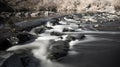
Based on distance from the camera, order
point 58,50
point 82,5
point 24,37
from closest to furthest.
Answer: point 58,50 → point 24,37 → point 82,5

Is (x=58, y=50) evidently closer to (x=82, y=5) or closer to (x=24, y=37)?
(x=24, y=37)

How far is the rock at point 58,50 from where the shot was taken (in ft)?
34.6

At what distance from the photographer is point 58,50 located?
36.3 ft

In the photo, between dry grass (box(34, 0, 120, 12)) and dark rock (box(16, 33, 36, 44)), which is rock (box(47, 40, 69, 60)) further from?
dry grass (box(34, 0, 120, 12))

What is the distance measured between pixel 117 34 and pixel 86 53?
199 inches

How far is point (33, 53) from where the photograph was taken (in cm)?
1120

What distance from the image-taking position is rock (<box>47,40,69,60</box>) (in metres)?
10.5

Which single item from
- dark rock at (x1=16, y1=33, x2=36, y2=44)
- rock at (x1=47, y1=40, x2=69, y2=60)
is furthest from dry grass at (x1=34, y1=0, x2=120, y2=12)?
rock at (x1=47, y1=40, x2=69, y2=60)

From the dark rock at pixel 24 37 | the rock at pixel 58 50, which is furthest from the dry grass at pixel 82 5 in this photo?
the rock at pixel 58 50

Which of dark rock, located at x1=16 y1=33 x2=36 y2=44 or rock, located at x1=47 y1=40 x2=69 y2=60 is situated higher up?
dark rock, located at x1=16 y1=33 x2=36 y2=44

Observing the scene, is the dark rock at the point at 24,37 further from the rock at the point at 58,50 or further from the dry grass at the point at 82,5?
the dry grass at the point at 82,5

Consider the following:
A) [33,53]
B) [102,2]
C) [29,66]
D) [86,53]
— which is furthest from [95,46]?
[102,2]

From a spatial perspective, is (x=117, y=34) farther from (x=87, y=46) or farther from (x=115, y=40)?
(x=87, y=46)

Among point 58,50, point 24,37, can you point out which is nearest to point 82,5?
point 24,37
